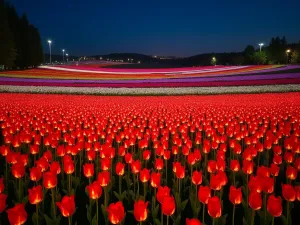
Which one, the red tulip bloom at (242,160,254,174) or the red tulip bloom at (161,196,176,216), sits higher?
the red tulip bloom at (161,196,176,216)

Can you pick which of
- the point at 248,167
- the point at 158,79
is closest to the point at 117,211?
the point at 248,167

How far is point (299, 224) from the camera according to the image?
344 centimetres

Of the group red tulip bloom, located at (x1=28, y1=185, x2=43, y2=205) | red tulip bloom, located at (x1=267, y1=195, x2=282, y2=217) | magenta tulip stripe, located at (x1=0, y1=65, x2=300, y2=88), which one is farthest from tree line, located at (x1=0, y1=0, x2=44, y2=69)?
red tulip bloom, located at (x1=267, y1=195, x2=282, y2=217)

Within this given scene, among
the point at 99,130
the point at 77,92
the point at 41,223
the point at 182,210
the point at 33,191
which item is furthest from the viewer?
the point at 77,92

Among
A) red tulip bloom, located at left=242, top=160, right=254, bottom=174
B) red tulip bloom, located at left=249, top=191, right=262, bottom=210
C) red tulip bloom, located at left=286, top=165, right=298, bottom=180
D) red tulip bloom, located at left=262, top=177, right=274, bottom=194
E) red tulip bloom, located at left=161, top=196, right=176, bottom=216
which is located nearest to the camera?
red tulip bloom, located at left=161, top=196, right=176, bottom=216

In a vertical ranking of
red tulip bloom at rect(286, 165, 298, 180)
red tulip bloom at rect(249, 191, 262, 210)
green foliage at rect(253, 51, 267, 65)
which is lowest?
red tulip bloom at rect(286, 165, 298, 180)

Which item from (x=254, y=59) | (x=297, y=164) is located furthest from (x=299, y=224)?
(x=254, y=59)

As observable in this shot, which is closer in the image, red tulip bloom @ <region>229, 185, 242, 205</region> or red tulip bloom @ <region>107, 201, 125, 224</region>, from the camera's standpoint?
red tulip bloom @ <region>107, 201, 125, 224</region>

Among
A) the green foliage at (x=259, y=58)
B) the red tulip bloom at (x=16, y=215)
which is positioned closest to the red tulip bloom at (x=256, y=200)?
the red tulip bloom at (x=16, y=215)

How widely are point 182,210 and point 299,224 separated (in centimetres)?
131

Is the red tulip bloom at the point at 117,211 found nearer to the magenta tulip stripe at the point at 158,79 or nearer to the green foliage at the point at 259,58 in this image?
the magenta tulip stripe at the point at 158,79

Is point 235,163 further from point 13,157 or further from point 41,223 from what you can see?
point 13,157

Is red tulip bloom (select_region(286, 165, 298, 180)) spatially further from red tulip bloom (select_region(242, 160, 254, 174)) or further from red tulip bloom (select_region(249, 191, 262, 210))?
red tulip bloom (select_region(249, 191, 262, 210))

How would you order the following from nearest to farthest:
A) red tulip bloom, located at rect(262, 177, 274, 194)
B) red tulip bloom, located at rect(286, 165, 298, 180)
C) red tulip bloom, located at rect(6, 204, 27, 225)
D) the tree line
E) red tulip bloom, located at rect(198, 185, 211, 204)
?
red tulip bloom, located at rect(6, 204, 27, 225) < red tulip bloom, located at rect(198, 185, 211, 204) < red tulip bloom, located at rect(262, 177, 274, 194) < red tulip bloom, located at rect(286, 165, 298, 180) < the tree line
